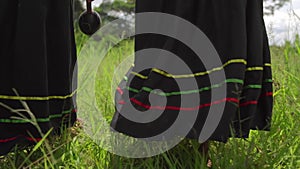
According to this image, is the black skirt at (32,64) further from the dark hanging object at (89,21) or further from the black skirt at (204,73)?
the black skirt at (204,73)

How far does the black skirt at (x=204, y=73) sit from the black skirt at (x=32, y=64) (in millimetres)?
217

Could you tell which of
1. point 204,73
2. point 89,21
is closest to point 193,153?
point 204,73

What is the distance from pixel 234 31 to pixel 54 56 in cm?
53

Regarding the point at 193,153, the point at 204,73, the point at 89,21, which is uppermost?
the point at 89,21

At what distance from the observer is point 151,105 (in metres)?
1.29

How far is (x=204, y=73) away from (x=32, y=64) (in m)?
0.48

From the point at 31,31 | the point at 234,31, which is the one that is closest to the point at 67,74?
the point at 31,31

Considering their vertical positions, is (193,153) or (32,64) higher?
(32,64)

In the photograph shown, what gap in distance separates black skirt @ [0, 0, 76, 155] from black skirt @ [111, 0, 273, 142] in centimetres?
22

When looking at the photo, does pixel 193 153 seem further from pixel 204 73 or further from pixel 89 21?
pixel 89 21

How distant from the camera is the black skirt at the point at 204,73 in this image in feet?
4.18

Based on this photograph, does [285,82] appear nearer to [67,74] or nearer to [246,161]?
[246,161]

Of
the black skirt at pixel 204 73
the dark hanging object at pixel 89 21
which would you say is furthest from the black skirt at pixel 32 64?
the black skirt at pixel 204 73

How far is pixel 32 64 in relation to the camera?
4.35ft
